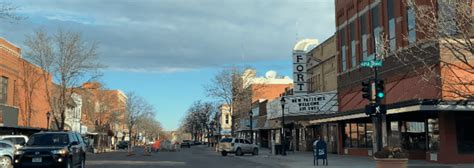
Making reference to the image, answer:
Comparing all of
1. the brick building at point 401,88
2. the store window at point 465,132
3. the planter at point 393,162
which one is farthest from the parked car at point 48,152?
the store window at point 465,132

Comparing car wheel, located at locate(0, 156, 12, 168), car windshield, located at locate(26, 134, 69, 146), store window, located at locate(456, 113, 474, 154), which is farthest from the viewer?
store window, located at locate(456, 113, 474, 154)

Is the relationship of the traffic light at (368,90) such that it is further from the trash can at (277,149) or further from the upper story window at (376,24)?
the trash can at (277,149)

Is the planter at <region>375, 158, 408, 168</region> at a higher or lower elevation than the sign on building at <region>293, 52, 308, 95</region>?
lower

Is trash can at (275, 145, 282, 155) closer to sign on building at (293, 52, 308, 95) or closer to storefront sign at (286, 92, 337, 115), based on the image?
sign on building at (293, 52, 308, 95)

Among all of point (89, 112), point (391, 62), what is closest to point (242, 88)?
point (89, 112)

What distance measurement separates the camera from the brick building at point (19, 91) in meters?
51.7

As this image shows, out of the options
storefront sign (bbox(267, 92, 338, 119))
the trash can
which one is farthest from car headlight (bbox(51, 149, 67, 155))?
the trash can

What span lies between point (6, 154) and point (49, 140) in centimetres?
651

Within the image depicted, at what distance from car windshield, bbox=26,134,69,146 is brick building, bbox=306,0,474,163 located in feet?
42.2

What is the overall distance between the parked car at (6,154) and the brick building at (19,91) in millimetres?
23823

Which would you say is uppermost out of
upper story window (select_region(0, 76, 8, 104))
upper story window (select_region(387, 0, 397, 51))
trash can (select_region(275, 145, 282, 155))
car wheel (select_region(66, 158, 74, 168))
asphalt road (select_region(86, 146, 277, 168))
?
upper story window (select_region(387, 0, 397, 51))

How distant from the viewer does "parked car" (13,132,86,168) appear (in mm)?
20484

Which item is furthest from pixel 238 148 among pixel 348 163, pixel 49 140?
pixel 49 140

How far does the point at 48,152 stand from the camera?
20531mm
